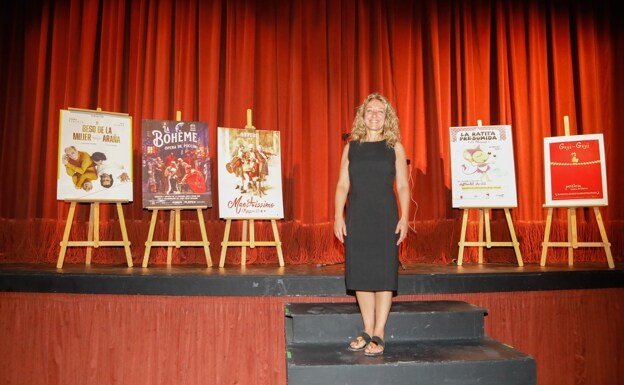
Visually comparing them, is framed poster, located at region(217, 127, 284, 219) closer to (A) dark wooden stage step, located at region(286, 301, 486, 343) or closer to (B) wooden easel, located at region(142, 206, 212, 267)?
(B) wooden easel, located at region(142, 206, 212, 267)

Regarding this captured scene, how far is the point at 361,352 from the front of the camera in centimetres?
222

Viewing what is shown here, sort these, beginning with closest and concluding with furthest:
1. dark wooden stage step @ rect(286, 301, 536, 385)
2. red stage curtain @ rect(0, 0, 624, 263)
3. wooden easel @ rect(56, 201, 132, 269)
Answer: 1. dark wooden stage step @ rect(286, 301, 536, 385)
2. wooden easel @ rect(56, 201, 132, 269)
3. red stage curtain @ rect(0, 0, 624, 263)

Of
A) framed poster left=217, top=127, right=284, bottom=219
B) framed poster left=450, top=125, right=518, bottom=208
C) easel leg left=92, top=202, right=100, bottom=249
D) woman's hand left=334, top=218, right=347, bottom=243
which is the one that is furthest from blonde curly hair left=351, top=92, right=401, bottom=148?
easel leg left=92, top=202, right=100, bottom=249

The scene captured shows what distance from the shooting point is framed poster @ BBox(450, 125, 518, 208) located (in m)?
3.57

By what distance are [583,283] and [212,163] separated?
307cm

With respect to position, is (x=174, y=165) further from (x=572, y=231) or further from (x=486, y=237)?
Result: (x=572, y=231)

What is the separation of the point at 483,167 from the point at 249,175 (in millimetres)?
1909

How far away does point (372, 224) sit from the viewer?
2.26 meters

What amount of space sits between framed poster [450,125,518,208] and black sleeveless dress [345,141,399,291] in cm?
152

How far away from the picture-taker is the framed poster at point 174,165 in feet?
11.4

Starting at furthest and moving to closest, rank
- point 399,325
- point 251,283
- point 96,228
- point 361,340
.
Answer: point 96,228
point 251,283
point 399,325
point 361,340

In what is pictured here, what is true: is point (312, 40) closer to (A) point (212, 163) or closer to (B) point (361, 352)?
(A) point (212, 163)

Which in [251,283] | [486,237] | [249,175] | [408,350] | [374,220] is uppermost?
[249,175]

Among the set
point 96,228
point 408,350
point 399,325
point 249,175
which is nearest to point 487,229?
Result: point 399,325
